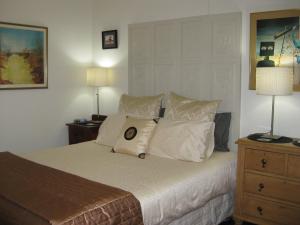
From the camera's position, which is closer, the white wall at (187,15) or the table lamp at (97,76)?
the white wall at (187,15)

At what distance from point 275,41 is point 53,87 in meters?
2.54

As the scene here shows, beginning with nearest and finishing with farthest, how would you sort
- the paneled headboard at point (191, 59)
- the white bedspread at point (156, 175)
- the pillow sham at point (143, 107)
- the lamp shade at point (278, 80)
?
the white bedspread at point (156, 175) < the lamp shade at point (278, 80) < the paneled headboard at point (191, 59) < the pillow sham at point (143, 107)

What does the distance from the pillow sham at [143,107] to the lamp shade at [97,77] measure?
71 cm

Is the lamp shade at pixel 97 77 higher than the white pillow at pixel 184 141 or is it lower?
higher

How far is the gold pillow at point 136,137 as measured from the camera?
3.11 metres

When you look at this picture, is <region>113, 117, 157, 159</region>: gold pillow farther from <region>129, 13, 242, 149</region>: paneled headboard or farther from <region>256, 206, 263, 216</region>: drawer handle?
<region>256, 206, 263, 216</region>: drawer handle

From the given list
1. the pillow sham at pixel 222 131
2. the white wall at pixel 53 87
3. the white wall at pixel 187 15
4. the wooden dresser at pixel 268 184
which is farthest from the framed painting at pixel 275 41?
the white wall at pixel 53 87

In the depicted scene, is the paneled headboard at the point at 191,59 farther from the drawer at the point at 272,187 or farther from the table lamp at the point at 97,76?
the drawer at the point at 272,187

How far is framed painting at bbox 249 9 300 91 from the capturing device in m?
2.97

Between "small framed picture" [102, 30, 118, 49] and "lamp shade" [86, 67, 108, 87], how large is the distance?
305mm

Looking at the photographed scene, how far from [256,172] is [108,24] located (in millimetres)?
2603

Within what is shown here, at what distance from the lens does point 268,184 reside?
2.79 meters

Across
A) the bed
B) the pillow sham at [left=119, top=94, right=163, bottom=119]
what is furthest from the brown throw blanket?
the pillow sham at [left=119, top=94, right=163, bottom=119]

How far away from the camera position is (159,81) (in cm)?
391
